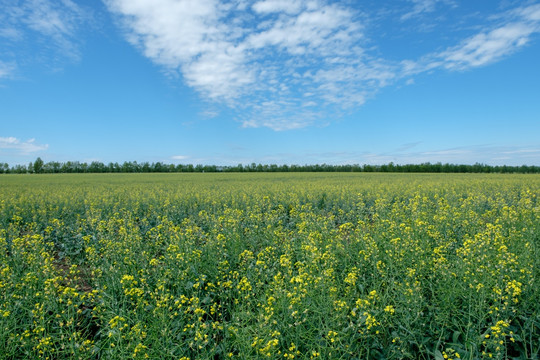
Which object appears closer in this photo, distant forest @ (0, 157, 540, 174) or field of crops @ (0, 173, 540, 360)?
field of crops @ (0, 173, 540, 360)

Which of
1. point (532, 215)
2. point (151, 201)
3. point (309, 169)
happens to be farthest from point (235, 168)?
point (532, 215)

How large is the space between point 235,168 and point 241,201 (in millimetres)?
87134

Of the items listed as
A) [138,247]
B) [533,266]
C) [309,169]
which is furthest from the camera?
[309,169]

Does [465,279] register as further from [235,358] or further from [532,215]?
[532,215]

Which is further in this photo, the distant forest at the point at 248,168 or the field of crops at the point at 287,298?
the distant forest at the point at 248,168

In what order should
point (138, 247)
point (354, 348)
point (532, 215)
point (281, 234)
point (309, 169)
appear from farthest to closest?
point (309, 169), point (532, 215), point (281, 234), point (138, 247), point (354, 348)

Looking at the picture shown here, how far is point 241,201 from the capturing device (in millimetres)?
14539

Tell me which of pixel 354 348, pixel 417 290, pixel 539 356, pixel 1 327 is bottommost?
pixel 539 356

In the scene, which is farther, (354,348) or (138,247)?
(138,247)

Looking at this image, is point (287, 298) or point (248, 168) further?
point (248, 168)

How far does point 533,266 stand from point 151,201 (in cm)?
1429

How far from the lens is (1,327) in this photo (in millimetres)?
4000

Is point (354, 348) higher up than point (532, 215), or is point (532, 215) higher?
point (532, 215)

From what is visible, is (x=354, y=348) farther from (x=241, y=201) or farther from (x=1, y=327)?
(x=241, y=201)
